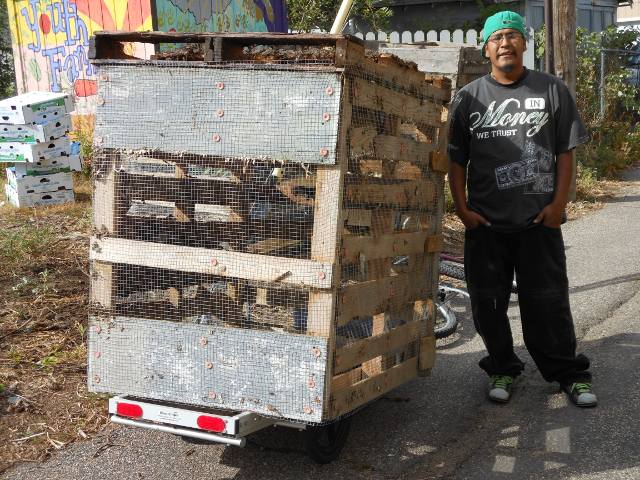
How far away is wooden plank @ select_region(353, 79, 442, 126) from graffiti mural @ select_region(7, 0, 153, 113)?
21.7 feet

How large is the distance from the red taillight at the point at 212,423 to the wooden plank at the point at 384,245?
803mm

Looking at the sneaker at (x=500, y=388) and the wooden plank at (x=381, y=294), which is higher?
the wooden plank at (x=381, y=294)

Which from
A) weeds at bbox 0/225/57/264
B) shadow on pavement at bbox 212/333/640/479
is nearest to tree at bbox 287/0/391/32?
weeds at bbox 0/225/57/264

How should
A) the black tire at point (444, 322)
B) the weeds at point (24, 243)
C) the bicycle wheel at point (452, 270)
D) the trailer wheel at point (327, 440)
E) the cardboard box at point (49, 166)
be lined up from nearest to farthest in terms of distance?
the trailer wheel at point (327, 440), the black tire at point (444, 322), the bicycle wheel at point (452, 270), the weeds at point (24, 243), the cardboard box at point (49, 166)

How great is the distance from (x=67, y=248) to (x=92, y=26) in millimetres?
4571

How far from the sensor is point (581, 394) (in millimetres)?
4305

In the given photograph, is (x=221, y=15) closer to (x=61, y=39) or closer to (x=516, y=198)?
(x=61, y=39)

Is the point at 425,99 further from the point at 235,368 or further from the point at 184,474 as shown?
the point at 184,474

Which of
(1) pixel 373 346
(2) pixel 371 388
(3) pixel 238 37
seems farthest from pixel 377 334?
(3) pixel 238 37

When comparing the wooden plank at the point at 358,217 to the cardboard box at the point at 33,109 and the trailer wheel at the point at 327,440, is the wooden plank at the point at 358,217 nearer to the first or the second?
the trailer wheel at the point at 327,440

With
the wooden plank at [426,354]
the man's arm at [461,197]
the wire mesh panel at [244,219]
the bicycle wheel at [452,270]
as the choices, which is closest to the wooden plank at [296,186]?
the wire mesh panel at [244,219]

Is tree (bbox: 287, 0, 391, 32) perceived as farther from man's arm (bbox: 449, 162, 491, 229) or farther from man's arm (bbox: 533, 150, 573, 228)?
man's arm (bbox: 533, 150, 573, 228)

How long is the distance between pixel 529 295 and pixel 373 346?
1.16 meters

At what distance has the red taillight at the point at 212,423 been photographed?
3217mm
